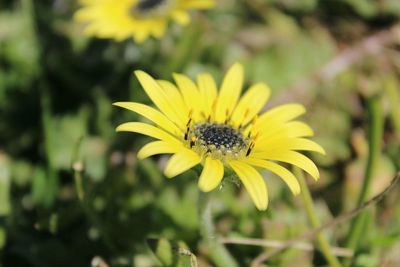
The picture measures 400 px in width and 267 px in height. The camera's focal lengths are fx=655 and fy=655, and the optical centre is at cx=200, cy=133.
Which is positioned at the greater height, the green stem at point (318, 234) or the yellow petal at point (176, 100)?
the yellow petal at point (176, 100)

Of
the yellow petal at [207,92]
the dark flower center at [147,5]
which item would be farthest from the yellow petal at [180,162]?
the dark flower center at [147,5]

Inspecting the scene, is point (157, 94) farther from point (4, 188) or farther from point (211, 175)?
point (4, 188)

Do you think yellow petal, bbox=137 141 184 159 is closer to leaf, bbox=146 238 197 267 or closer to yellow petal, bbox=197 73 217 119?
leaf, bbox=146 238 197 267

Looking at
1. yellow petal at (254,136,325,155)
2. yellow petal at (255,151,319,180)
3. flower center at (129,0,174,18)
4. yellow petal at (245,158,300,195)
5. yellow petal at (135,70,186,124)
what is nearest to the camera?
yellow petal at (245,158,300,195)

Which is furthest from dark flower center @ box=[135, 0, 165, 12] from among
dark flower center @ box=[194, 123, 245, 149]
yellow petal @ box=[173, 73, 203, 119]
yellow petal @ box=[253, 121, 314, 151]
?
yellow petal @ box=[253, 121, 314, 151]

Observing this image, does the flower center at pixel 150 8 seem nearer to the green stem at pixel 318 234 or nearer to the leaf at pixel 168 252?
the green stem at pixel 318 234

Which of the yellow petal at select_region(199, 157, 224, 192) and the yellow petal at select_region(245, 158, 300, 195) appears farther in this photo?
the yellow petal at select_region(245, 158, 300, 195)

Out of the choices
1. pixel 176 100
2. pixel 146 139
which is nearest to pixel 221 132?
pixel 176 100
